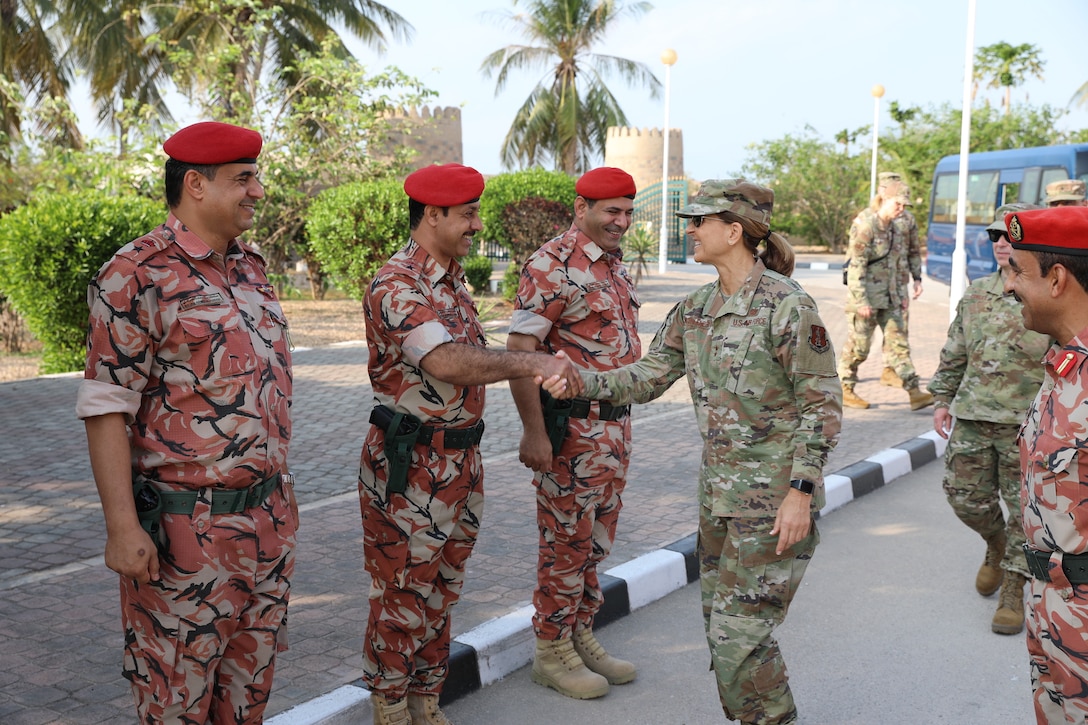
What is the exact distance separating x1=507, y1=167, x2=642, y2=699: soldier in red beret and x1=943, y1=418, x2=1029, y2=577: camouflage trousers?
1774 mm

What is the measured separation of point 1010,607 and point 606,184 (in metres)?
2.69

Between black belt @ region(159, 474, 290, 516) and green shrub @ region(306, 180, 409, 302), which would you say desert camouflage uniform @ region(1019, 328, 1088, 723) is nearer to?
black belt @ region(159, 474, 290, 516)

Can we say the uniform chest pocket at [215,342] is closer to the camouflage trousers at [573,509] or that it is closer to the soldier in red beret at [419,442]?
the soldier in red beret at [419,442]

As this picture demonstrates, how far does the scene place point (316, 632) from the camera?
164 inches

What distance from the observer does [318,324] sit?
15547mm

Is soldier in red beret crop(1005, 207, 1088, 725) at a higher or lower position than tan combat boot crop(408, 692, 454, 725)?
higher

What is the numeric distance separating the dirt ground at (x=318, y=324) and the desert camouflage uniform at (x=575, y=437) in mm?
7194

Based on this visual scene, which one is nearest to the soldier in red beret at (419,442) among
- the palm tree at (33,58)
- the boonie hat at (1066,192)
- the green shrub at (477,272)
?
the boonie hat at (1066,192)

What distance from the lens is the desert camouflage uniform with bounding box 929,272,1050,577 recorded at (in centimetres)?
456

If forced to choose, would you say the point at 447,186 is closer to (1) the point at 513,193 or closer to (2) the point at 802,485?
(2) the point at 802,485

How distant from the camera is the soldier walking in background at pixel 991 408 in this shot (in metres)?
4.55

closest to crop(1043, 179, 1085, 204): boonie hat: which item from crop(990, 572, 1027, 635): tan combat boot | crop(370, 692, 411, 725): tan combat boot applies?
crop(990, 572, 1027, 635): tan combat boot

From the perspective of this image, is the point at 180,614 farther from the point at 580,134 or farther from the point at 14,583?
the point at 580,134

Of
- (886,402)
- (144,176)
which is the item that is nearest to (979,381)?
(886,402)
